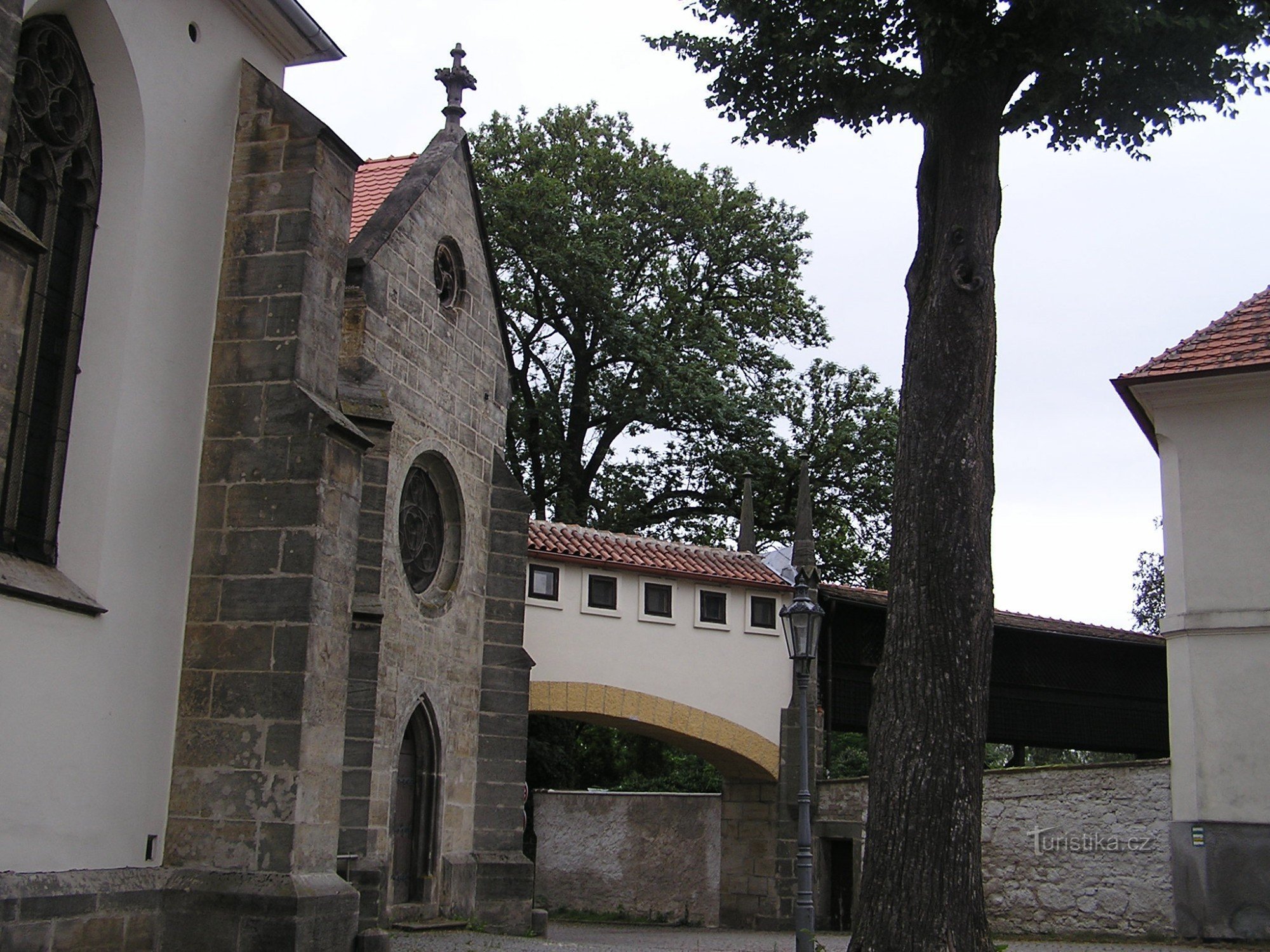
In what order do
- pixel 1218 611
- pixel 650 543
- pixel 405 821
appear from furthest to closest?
pixel 650 543
pixel 1218 611
pixel 405 821

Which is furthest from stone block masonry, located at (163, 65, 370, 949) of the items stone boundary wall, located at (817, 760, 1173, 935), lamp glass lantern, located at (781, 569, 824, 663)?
stone boundary wall, located at (817, 760, 1173, 935)

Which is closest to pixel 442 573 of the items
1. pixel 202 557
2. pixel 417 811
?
pixel 417 811

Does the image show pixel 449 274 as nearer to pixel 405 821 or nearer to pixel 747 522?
pixel 405 821

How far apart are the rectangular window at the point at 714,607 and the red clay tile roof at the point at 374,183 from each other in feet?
27.5

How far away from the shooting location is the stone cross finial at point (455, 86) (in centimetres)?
1712

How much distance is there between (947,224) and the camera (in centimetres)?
934

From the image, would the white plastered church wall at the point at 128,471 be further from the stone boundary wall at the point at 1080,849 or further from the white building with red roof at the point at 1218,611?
the stone boundary wall at the point at 1080,849

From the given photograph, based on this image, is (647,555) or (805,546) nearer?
(647,555)

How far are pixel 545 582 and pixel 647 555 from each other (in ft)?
6.52

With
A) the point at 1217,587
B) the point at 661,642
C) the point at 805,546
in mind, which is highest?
the point at 805,546

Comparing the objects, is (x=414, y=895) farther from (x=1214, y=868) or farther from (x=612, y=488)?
(x=612, y=488)

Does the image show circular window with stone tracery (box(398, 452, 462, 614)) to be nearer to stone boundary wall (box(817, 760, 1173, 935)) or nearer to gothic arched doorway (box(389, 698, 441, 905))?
gothic arched doorway (box(389, 698, 441, 905))

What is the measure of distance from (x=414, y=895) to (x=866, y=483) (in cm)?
1861

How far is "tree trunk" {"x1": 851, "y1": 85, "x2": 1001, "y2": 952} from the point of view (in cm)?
824
